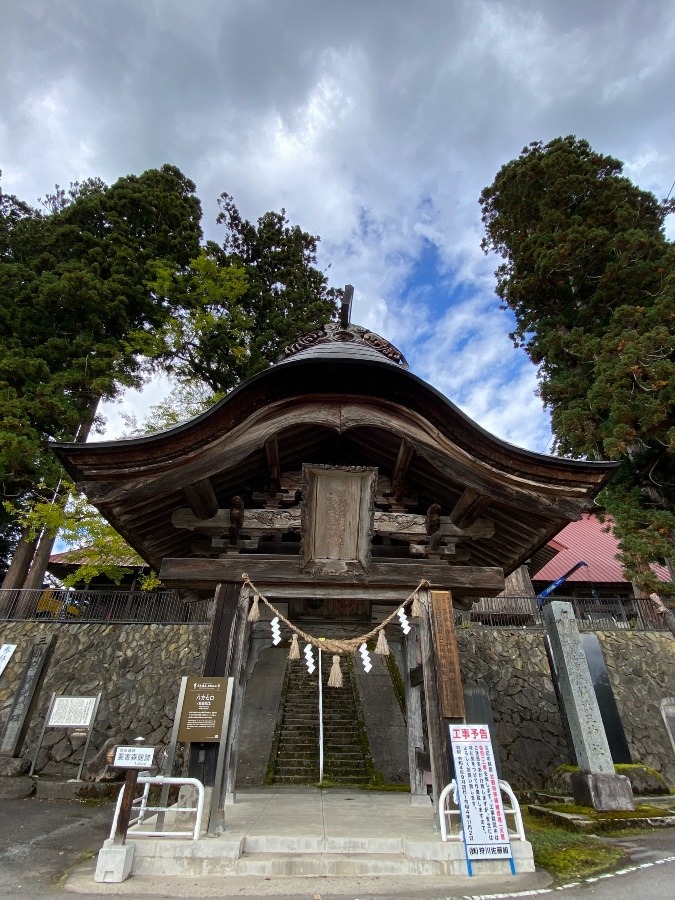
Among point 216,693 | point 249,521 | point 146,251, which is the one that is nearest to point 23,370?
point 146,251

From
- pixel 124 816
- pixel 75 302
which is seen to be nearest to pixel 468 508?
pixel 124 816

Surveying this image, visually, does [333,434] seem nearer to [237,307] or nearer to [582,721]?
[582,721]

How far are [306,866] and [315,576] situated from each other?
253 centimetres

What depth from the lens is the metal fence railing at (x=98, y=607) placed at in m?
14.4

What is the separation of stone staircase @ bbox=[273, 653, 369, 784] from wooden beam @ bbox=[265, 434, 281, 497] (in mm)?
8071

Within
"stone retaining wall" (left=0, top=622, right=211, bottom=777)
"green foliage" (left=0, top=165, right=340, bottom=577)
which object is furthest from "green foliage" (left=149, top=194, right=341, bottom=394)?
"stone retaining wall" (left=0, top=622, right=211, bottom=777)

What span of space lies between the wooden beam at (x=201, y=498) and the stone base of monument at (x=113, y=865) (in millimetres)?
3155

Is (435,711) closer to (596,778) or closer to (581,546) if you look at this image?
(596,778)

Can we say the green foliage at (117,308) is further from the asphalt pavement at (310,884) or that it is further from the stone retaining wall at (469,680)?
the asphalt pavement at (310,884)

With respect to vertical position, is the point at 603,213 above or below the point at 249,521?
above

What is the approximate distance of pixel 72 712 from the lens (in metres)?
9.55

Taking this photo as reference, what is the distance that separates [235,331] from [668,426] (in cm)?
1608

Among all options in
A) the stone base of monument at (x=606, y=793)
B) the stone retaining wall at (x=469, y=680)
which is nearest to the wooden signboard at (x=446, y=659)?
the stone base of monument at (x=606, y=793)

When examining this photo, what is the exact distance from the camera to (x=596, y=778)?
294 inches
